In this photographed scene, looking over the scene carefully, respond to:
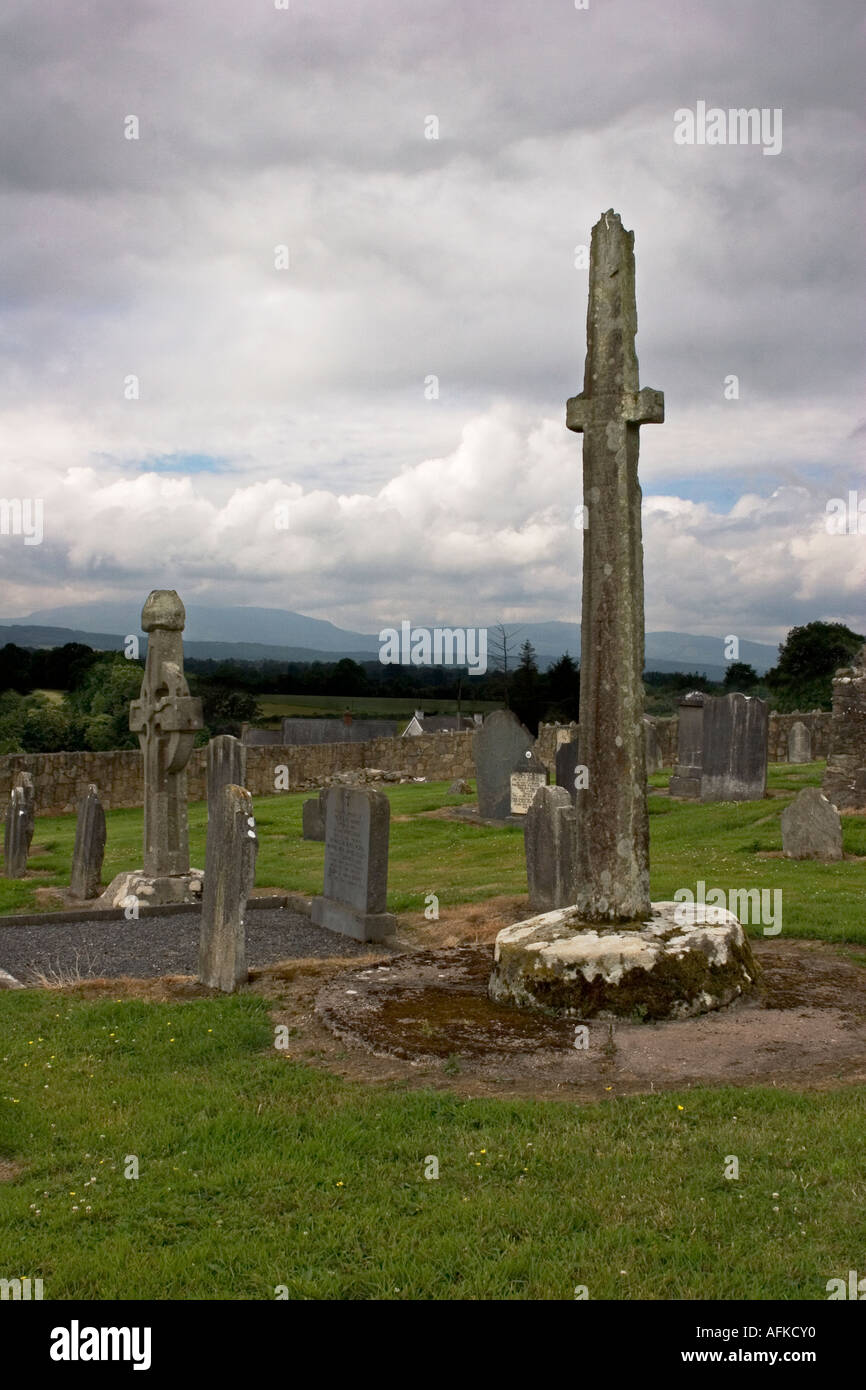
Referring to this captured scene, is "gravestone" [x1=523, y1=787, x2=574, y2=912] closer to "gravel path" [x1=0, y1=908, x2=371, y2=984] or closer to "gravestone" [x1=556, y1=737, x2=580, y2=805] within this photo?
"gravel path" [x1=0, y1=908, x2=371, y2=984]

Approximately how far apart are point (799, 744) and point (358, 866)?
71.4ft

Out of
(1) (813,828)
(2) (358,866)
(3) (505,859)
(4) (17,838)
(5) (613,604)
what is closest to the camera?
(5) (613,604)

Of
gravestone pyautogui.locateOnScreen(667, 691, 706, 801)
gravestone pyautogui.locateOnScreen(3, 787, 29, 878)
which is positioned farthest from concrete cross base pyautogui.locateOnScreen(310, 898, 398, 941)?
gravestone pyautogui.locateOnScreen(667, 691, 706, 801)

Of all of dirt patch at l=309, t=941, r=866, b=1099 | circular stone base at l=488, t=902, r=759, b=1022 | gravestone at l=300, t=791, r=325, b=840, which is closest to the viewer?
dirt patch at l=309, t=941, r=866, b=1099

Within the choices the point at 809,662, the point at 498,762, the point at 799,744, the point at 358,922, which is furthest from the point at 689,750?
the point at 809,662

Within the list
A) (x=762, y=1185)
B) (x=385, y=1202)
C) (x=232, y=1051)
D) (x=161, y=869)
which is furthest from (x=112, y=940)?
(x=762, y=1185)

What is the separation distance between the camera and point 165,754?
13906 mm

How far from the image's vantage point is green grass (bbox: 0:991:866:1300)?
3.91 m

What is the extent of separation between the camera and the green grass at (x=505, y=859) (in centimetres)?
1205

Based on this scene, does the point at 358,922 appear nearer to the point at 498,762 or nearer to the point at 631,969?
the point at 631,969

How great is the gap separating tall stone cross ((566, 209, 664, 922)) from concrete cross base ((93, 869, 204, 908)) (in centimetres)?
720

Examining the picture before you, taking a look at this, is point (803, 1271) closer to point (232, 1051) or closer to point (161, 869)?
point (232, 1051)

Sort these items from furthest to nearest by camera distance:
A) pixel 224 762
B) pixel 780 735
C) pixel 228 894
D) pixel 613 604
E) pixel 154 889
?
pixel 780 735 → pixel 154 889 → pixel 224 762 → pixel 228 894 → pixel 613 604

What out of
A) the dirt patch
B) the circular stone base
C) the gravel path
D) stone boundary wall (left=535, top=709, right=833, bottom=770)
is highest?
stone boundary wall (left=535, top=709, right=833, bottom=770)
